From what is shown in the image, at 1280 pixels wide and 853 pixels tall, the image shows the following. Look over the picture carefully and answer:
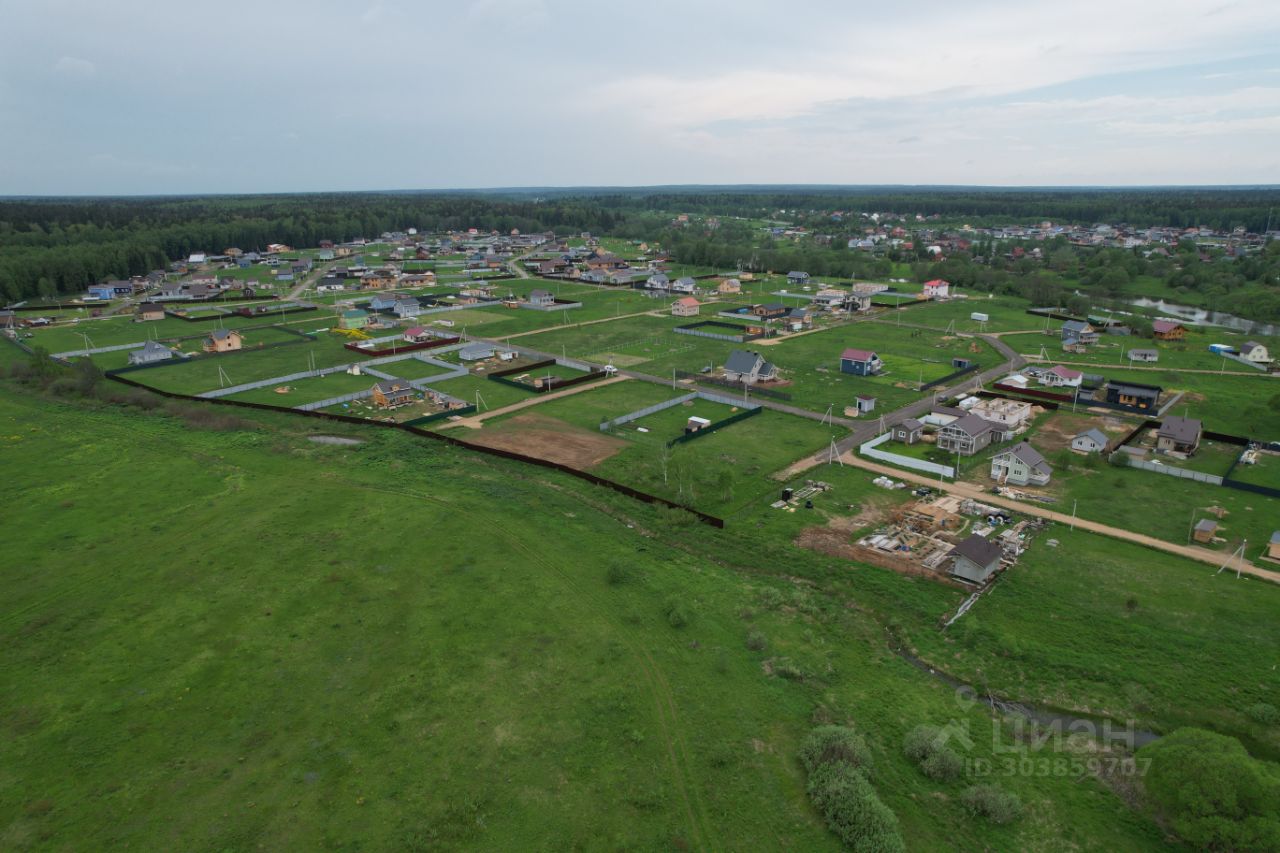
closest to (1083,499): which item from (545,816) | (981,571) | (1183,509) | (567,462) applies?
(1183,509)

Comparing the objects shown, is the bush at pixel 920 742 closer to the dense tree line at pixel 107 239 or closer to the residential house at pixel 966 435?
the residential house at pixel 966 435

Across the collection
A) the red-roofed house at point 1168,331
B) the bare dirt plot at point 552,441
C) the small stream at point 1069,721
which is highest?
the red-roofed house at point 1168,331

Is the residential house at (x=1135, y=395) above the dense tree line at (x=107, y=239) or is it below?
below

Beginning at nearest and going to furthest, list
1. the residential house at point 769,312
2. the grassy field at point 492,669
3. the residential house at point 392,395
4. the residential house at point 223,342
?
the grassy field at point 492,669, the residential house at point 392,395, the residential house at point 223,342, the residential house at point 769,312

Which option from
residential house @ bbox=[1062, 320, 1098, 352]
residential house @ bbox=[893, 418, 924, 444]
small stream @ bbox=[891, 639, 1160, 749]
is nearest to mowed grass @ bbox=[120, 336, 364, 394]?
residential house @ bbox=[893, 418, 924, 444]

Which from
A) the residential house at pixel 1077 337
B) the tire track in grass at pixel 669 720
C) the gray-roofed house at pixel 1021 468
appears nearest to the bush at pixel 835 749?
the tire track in grass at pixel 669 720

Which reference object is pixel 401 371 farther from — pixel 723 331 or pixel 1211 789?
pixel 1211 789
